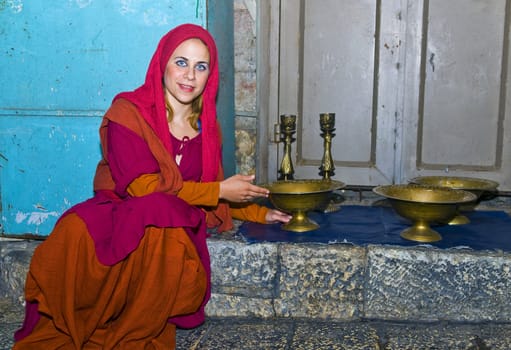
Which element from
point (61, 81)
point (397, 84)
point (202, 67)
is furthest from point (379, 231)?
point (61, 81)

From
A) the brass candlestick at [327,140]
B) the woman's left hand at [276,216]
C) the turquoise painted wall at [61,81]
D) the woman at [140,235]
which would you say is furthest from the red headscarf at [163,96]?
the brass candlestick at [327,140]

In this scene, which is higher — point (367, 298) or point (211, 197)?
point (211, 197)

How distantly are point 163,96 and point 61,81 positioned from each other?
2.54 feet

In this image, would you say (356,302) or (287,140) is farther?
(287,140)

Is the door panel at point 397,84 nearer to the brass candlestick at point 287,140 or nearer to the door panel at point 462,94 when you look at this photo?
the door panel at point 462,94

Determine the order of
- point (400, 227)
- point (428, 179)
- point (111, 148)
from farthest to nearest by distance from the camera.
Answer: point (428, 179) → point (400, 227) → point (111, 148)

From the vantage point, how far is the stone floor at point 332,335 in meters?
2.40

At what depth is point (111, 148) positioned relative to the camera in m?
2.54

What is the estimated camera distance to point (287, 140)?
3457 millimetres

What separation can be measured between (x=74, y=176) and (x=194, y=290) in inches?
46.1

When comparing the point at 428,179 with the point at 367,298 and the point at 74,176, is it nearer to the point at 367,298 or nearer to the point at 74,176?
the point at 367,298

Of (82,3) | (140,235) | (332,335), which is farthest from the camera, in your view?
(82,3)

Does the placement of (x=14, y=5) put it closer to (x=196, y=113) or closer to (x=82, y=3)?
(x=82, y=3)

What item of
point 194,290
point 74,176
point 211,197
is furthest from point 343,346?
point 74,176
